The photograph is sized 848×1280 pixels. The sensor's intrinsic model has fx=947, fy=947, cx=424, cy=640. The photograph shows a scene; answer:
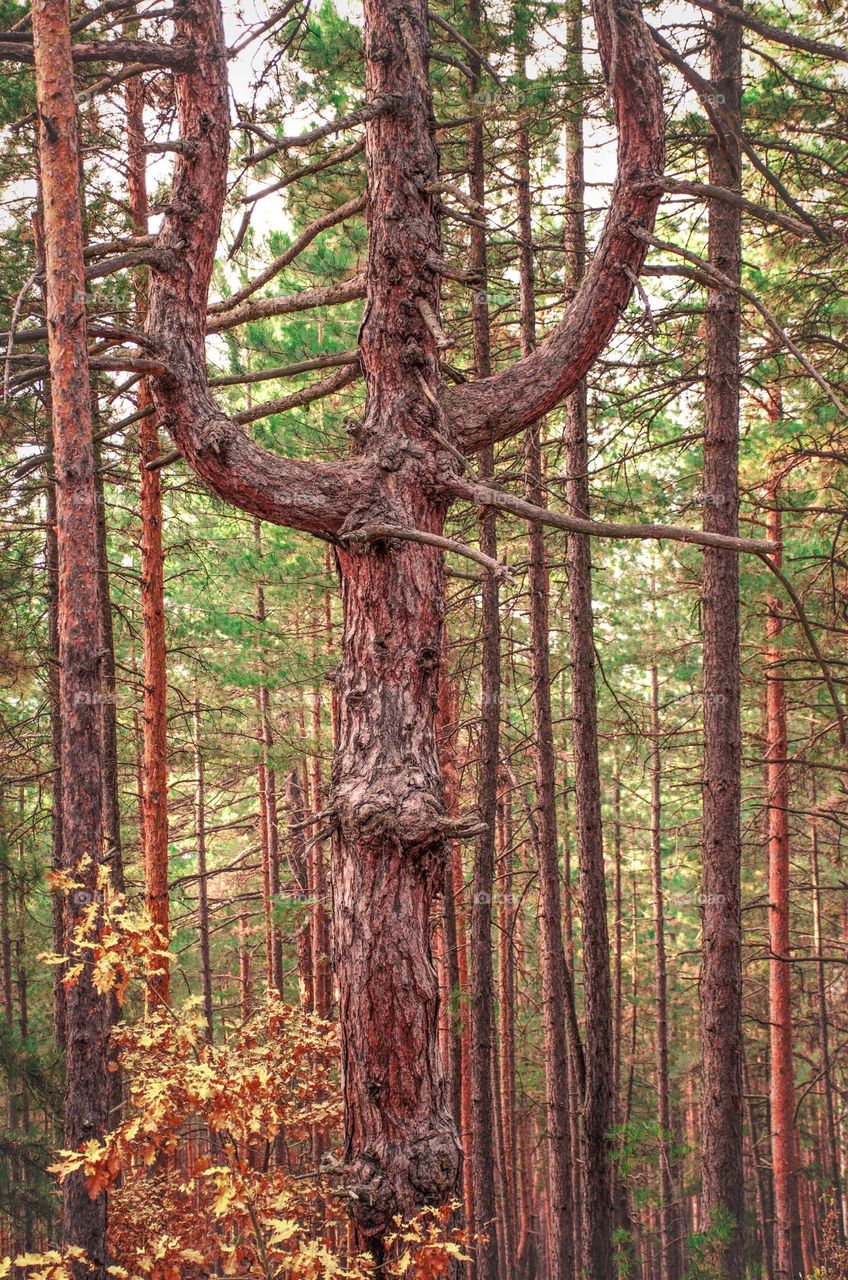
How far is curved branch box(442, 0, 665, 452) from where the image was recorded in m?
3.76

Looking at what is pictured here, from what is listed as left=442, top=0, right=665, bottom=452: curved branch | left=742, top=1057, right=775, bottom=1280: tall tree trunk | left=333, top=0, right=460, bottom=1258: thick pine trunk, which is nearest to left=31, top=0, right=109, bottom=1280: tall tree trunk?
left=333, top=0, right=460, bottom=1258: thick pine trunk

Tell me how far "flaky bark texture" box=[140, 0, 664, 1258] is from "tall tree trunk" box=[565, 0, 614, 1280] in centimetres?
409

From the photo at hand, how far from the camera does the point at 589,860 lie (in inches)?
354

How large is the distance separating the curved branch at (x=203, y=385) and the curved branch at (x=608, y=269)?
624 mm

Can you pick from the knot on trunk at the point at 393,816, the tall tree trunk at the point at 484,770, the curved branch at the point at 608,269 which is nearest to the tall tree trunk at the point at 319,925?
the tall tree trunk at the point at 484,770

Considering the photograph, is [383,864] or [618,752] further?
[618,752]

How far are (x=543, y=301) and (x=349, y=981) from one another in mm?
11838

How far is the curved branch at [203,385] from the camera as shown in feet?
12.6

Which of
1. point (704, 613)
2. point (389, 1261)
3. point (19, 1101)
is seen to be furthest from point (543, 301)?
point (19, 1101)

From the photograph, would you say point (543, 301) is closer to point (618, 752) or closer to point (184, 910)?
point (618, 752)

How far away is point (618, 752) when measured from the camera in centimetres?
2081

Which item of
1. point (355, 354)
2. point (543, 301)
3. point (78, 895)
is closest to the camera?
point (355, 354)

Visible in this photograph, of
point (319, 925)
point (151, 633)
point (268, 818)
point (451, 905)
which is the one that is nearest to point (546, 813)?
point (451, 905)

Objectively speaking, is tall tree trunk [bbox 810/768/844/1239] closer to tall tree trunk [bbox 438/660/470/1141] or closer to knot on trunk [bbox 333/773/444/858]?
tall tree trunk [bbox 438/660/470/1141]
